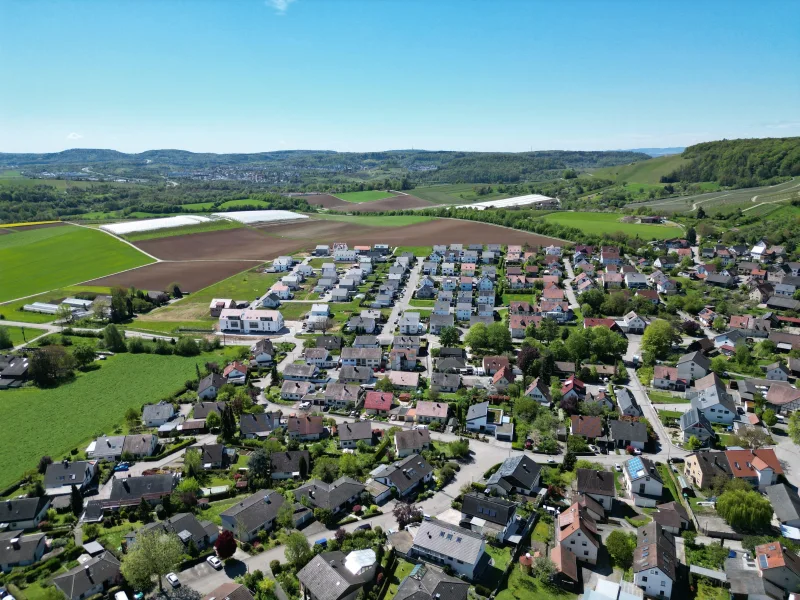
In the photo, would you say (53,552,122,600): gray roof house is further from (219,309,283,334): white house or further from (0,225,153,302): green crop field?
(0,225,153,302): green crop field

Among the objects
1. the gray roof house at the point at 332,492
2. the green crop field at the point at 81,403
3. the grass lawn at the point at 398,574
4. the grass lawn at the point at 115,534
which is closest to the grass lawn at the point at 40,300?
the green crop field at the point at 81,403

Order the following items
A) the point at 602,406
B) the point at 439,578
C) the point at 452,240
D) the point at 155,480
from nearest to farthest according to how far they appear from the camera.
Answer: the point at 439,578 < the point at 155,480 < the point at 602,406 < the point at 452,240

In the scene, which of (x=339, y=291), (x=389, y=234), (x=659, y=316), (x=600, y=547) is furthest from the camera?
(x=389, y=234)

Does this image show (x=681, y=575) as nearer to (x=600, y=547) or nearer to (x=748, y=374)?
(x=600, y=547)

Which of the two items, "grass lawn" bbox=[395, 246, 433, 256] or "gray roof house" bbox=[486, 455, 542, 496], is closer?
"gray roof house" bbox=[486, 455, 542, 496]

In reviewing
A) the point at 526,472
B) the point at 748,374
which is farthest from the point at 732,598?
the point at 748,374

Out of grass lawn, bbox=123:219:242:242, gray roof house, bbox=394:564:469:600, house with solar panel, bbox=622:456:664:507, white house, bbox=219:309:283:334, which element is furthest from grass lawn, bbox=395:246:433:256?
gray roof house, bbox=394:564:469:600

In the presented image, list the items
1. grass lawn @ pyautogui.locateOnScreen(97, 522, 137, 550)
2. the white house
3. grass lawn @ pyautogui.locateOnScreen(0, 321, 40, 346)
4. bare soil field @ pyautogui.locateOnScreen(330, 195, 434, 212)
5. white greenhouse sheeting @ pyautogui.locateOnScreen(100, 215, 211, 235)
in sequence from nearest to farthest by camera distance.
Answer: grass lawn @ pyautogui.locateOnScreen(97, 522, 137, 550) < grass lawn @ pyautogui.locateOnScreen(0, 321, 40, 346) < the white house < white greenhouse sheeting @ pyautogui.locateOnScreen(100, 215, 211, 235) < bare soil field @ pyautogui.locateOnScreen(330, 195, 434, 212)

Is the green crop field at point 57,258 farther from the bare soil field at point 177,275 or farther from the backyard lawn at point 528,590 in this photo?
the backyard lawn at point 528,590
